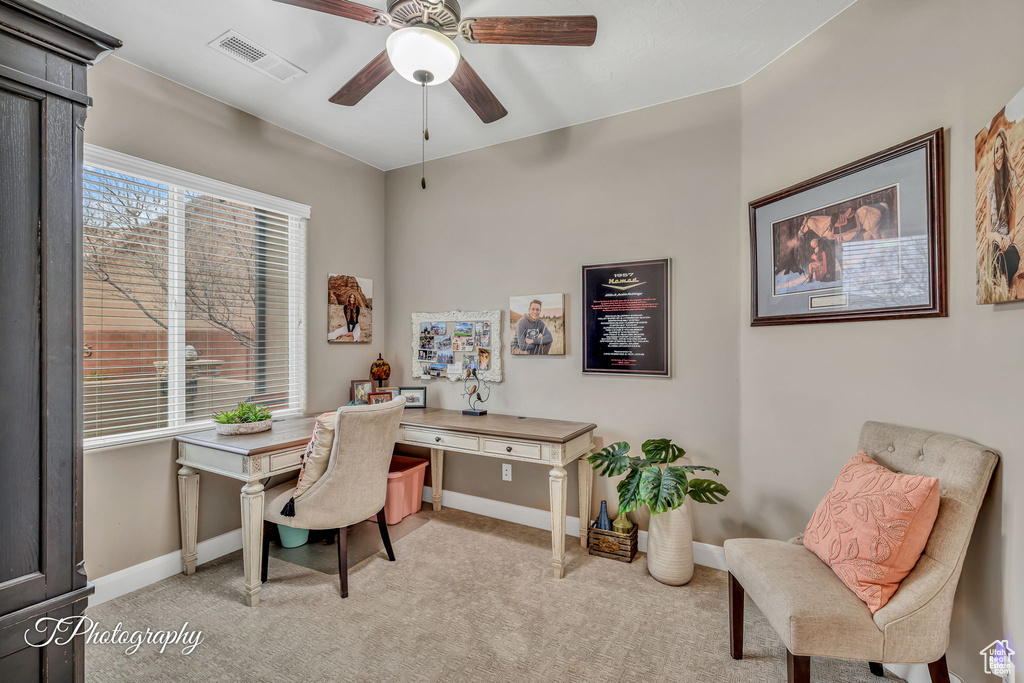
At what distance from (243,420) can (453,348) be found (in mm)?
1472

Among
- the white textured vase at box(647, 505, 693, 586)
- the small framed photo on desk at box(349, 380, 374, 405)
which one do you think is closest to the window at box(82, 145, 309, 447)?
the small framed photo on desk at box(349, 380, 374, 405)

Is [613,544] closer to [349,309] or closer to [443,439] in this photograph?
[443,439]

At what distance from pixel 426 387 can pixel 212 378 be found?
Answer: 1.43m

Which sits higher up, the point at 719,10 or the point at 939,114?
the point at 719,10

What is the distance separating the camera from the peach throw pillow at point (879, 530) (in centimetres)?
139

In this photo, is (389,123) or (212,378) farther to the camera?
(389,123)

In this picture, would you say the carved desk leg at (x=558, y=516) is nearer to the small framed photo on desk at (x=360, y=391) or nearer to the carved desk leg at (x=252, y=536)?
the carved desk leg at (x=252, y=536)

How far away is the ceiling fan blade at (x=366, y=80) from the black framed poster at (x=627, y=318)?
5.25ft

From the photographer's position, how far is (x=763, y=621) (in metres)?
2.08

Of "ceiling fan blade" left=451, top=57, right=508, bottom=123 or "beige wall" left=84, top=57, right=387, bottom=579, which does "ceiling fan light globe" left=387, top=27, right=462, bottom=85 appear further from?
"beige wall" left=84, top=57, right=387, bottom=579

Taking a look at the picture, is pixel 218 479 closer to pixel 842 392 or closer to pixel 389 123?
pixel 389 123

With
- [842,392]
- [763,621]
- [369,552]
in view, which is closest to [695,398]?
[842,392]

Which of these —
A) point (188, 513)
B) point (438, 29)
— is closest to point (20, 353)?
point (438, 29)

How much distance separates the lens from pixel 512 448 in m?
2.62
